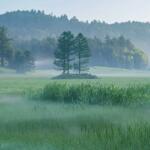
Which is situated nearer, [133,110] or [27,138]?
[27,138]

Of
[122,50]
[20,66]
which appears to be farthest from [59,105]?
[122,50]

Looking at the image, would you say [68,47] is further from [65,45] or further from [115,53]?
[115,53]

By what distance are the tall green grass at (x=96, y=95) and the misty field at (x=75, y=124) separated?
0.22ft

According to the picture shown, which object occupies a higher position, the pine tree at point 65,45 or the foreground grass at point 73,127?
the pine tree at point 65,45

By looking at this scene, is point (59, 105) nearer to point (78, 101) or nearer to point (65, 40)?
point (78, 101)

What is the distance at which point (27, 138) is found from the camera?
17469 mm

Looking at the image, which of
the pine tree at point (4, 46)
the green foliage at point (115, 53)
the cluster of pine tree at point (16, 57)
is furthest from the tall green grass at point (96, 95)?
the green foliage at point (115, 53)

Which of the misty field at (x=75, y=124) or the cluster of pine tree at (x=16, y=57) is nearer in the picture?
the misty field at (x=75, y=124)

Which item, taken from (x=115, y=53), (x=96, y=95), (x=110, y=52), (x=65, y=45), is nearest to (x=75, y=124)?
(x=96, y=95)

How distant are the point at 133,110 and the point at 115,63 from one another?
146 meters

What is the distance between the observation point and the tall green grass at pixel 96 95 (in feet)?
93.5

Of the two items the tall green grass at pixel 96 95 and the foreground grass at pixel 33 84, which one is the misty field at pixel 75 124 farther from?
the foreground grass at pixel 33 84

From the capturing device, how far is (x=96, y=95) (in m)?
29.6

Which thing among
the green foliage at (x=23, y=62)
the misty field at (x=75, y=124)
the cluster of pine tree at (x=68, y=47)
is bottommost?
the green foliage at (x=23, y=62)
